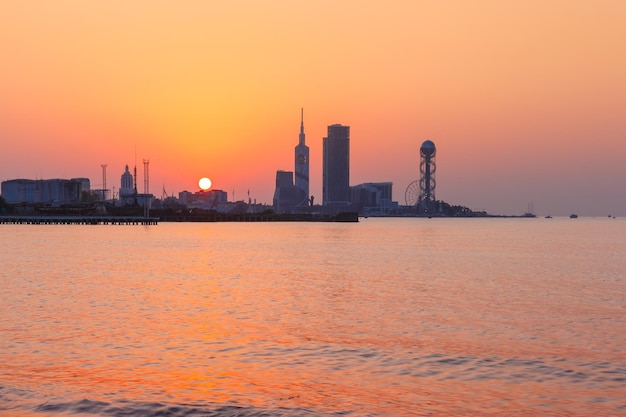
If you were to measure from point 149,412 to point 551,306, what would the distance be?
32729mm

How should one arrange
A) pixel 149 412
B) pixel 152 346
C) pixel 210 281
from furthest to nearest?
pixel 210 281
pixel 152 346
pixel 149 412

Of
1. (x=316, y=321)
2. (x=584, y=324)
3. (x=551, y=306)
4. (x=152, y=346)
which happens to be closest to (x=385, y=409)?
(x=152, y=346)

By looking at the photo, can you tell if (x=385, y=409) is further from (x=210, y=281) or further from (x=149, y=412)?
(x=210, y=281)

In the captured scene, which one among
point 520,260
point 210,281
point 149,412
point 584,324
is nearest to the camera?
point 149,412

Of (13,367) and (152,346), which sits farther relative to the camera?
(152,346)

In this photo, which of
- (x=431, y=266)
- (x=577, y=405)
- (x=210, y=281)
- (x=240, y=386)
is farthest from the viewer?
(x=431, y=266)

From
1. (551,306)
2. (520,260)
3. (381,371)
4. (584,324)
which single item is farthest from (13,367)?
(520,260)

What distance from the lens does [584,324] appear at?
124 ft

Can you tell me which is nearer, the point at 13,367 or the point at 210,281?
the point at 13,367

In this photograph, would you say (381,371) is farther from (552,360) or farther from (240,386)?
(552,360)

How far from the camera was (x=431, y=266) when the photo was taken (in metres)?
84.7

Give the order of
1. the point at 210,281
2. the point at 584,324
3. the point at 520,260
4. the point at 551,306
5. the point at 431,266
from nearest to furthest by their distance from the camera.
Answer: the point at 584,324, the point at 551,306, the point at 210,281, the point at 431,266, the point at 520,260

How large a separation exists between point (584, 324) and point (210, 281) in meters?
35.1

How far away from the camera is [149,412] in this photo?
2011cm
